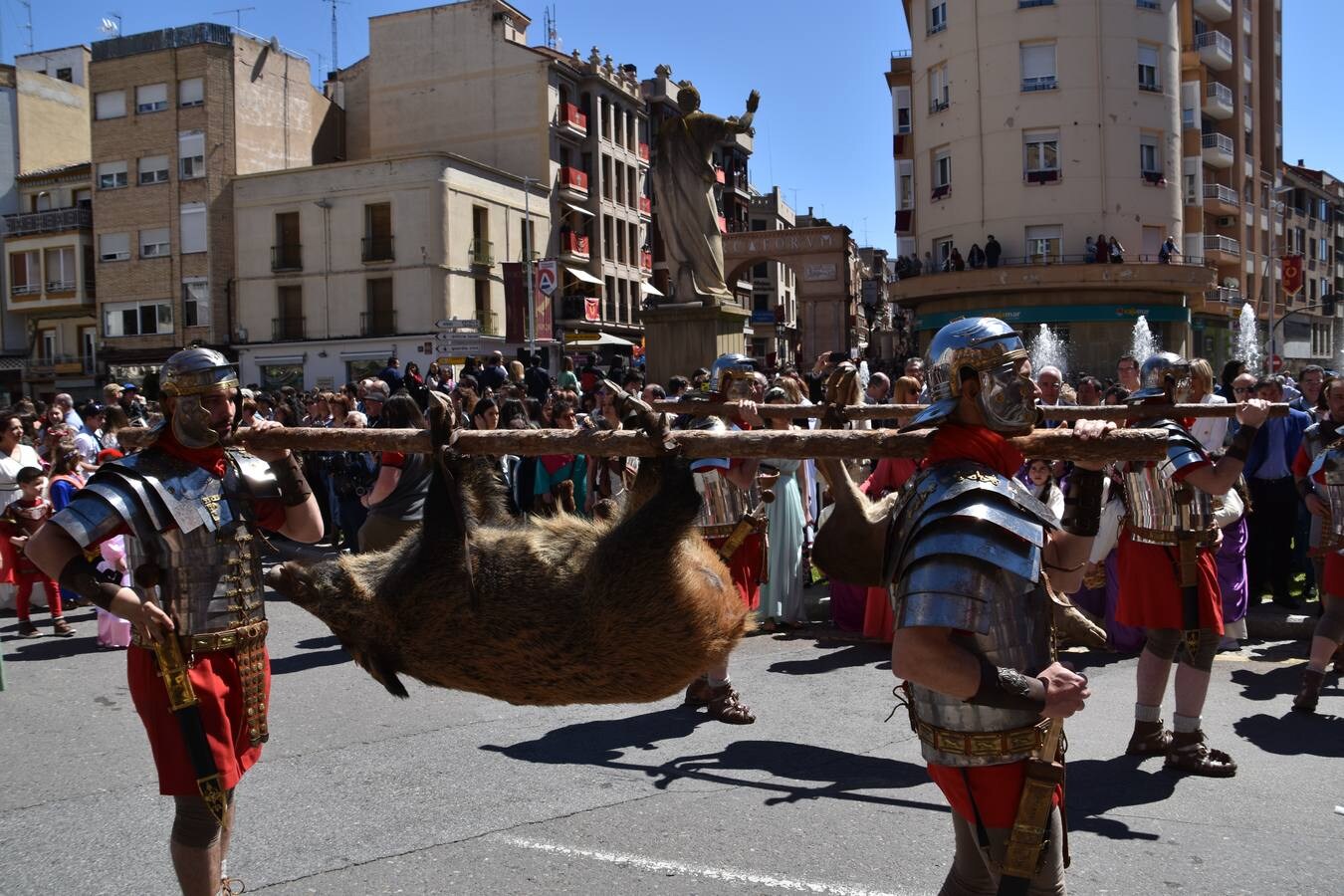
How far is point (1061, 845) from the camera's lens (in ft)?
9.58

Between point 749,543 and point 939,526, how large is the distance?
391cm

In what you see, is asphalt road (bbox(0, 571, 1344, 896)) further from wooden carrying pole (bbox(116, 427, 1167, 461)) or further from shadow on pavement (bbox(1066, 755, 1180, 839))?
wooden carrying pole (bbox(116, 427, 1167, 461))

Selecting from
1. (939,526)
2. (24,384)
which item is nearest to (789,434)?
(939,526)

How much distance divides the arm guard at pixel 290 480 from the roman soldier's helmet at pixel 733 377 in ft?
9.48

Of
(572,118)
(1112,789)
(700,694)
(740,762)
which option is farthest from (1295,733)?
(572,118)

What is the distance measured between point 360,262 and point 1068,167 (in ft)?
80.4

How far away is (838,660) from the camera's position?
805 cm

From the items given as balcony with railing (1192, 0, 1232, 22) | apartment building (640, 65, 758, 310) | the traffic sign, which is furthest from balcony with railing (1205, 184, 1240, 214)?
the traffic sign

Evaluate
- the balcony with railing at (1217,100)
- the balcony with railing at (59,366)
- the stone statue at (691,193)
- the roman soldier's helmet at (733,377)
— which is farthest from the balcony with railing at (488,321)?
the roman soldier's helmet at (733,377)

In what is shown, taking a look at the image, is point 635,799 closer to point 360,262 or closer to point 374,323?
point 374,323

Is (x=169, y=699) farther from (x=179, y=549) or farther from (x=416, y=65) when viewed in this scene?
(x=416, y=65)

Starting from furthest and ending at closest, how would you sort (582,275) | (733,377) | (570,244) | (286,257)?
(570,244)
(582,275)
(286,257)
(733,377)

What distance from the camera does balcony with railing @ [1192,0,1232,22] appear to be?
133ft

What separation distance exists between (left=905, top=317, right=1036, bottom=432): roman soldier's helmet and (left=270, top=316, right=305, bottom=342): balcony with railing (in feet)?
130
